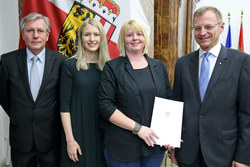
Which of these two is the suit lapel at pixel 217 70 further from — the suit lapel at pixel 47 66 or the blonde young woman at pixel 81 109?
the suit lapel at pixel 47 66

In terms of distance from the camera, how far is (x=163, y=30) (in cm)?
375

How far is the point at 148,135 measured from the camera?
142 cm

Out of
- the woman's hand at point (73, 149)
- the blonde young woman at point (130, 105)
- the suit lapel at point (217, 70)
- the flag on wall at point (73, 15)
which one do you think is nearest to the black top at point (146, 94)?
the blonde young woman at point (130, 105)

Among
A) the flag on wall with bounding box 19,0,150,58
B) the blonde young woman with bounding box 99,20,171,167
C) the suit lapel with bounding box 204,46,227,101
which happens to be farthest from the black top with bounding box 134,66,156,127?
the flag on wall with bounding box 19,0,150,58

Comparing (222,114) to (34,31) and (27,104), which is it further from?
(34,31)

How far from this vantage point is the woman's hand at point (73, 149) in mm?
1650

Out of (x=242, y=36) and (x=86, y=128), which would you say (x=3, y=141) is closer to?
(x=86, y=128)

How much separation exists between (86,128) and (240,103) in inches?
44.1

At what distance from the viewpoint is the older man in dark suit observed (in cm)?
165

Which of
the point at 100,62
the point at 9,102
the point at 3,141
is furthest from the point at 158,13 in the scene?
the point at 3,141

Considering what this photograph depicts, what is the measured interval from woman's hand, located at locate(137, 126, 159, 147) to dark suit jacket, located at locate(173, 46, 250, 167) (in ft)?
0.77

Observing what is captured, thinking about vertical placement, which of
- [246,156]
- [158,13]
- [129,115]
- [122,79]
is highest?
[158,13]

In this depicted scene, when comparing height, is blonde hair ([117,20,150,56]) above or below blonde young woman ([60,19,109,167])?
above

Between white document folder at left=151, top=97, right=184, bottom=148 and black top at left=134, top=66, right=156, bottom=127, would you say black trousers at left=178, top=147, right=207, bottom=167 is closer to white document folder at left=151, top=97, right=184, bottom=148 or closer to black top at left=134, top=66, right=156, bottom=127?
white document folder at left=151, top=97, right=184, bottom=148
